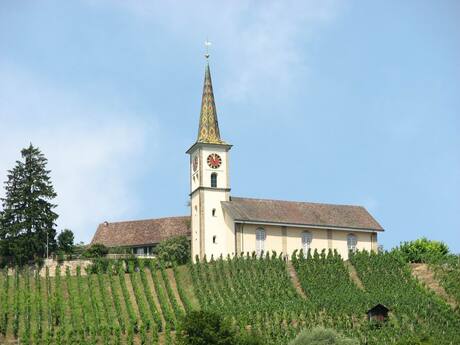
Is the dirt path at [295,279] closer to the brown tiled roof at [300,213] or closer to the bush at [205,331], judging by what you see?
the brown tiled roof at [300,213]

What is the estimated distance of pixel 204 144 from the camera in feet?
279

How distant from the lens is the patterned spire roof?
86062 mm

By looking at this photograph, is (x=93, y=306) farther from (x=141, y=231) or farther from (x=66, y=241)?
(x=141, y=231)

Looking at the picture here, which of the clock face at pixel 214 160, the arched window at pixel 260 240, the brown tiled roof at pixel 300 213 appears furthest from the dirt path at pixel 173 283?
the clock face at pixel 214 160

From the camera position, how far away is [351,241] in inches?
3391

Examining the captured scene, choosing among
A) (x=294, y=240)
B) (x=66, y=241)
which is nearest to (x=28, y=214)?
(x=66, y=241)

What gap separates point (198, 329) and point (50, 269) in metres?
29.5

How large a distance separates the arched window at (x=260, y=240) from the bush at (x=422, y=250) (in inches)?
403

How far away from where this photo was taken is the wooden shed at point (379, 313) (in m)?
65.8

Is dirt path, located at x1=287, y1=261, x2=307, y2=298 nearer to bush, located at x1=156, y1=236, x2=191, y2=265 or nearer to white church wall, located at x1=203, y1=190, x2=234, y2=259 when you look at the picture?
white church wall, located at x1=203, y1=190, x2=234, y2=259

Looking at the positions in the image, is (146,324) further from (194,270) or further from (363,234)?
(363,234)

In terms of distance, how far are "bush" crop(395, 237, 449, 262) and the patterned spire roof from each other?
55.7ft

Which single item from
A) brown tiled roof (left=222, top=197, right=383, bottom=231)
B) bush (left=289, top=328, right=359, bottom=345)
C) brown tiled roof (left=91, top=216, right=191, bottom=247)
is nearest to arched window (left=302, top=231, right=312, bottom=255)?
brown tiled roof (left=222, top=197, right=383, bottom=231)

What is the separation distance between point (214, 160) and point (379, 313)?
937 inches
